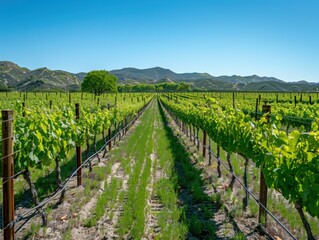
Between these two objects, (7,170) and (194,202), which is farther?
(194,202)

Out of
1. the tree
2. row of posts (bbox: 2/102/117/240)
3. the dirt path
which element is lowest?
the dirt path

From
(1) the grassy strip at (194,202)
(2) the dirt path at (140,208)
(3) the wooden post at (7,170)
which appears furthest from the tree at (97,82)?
(3) the wooden post at (7,170)

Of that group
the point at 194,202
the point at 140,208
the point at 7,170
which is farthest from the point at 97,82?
the point at 7,170

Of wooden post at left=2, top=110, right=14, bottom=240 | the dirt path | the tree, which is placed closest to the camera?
wooden post at left=2, top=110, right=14, bottom=240

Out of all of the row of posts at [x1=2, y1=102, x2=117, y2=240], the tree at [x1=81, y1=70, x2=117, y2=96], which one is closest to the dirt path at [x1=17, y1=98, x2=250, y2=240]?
the row of posts at [x1=2, y1=102, x2=117, y2=240]

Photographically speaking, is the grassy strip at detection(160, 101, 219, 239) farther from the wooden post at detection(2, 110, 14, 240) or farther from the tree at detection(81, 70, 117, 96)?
the tree at detection(81, 70, 117, 96)

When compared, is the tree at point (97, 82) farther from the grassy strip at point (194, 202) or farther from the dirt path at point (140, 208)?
the dirt path at point (140, 208)

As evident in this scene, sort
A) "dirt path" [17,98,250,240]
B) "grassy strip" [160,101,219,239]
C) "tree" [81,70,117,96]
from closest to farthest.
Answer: "dirt path" [17,98,250,240], "grassy strip" [160,101,219,239], "tree" [81,70,117,96]

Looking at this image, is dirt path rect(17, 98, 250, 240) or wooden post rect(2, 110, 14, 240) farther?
dirt path rect(17, 98, 250, 240)

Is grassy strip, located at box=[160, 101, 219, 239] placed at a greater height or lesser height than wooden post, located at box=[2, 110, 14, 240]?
lesser

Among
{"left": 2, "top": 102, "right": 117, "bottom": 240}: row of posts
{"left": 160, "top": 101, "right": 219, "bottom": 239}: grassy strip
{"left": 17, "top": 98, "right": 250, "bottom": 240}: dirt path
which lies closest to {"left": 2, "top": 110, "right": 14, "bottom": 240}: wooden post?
{"left": 2, "top": 102, "right": 117, "bottom": 240}: row of posts

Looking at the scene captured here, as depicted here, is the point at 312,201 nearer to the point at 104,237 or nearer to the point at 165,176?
the point at 104,237

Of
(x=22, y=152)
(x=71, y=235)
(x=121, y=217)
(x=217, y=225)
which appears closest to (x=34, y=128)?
(x=22, y=152)

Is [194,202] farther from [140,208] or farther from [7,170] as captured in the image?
[7,170]
